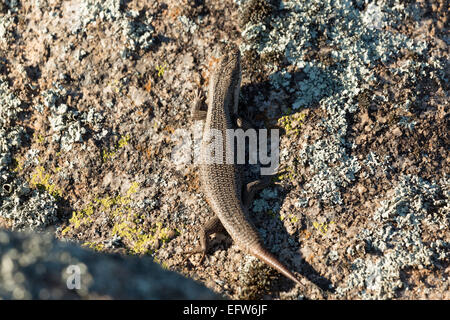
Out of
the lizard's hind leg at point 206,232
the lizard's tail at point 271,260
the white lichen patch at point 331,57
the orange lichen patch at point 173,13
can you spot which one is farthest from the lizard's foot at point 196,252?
the orange lichen patch at point 173,13

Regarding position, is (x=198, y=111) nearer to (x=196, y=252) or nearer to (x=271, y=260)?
(x=196, y=252)

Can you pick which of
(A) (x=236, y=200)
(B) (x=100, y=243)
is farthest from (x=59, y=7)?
(A) (x=236, y=200)

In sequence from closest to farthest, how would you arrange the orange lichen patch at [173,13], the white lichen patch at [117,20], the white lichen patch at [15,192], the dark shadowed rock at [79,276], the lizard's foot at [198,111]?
1. the dark shadowed rock at [79,276]
2. the white lichen patch at [15,192]
3. the lizard's foot at [198,111]
4. the white lichen patch at [117,20]
5. the orange lichen patch at [173,13]

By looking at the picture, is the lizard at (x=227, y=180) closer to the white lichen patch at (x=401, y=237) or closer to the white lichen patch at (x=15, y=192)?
the white lichen patch at (x=401, y=237)

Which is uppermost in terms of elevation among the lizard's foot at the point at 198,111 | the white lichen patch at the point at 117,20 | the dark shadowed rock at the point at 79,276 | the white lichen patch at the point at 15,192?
the white lichen patch at the point at 117,20

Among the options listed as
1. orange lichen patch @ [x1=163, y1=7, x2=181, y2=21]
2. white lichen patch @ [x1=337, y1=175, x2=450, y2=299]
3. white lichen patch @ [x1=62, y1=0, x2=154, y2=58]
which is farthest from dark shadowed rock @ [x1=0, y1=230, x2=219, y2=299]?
orange lichen patch @ [x1=163, y1=7, x2=181, y2=21]

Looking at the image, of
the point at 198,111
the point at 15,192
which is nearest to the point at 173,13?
the point at 198,111
